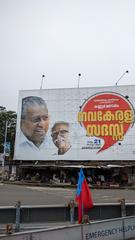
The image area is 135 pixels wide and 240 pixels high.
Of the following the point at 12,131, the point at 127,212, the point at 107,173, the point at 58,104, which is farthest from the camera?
the point at 12,131

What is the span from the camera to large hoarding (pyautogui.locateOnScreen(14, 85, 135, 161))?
4609cm

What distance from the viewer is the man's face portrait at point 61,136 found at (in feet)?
156

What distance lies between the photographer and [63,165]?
152ft

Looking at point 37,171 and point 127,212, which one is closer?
point 127,212

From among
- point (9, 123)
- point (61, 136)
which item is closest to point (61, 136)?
point (61, 136)

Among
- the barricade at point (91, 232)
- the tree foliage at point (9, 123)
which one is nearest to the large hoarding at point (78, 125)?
the tree foliage at point (9, 123)

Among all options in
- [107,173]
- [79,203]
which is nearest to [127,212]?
[79,203]

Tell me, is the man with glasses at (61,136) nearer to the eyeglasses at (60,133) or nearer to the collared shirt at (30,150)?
the eyeglasses at (60,133)

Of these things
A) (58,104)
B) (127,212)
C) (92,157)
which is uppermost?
(58,104)

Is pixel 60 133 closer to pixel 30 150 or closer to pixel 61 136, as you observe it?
pixel 61 136

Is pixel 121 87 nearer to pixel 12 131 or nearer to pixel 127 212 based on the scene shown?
pixel 12 131

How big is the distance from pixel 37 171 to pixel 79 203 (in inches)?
1544

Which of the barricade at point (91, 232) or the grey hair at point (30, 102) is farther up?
the grey hair at point (30, 102)

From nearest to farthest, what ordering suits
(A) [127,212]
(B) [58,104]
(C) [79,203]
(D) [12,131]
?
(C) [79,203] → (A) [127,212] → (B) [58,104] → (D) [12,131]
